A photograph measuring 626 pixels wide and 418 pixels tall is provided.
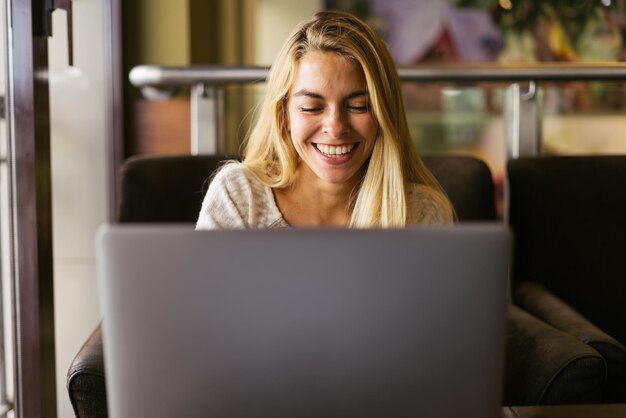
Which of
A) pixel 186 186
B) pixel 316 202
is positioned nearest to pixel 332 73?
pixel 316 202

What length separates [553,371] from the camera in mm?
1393

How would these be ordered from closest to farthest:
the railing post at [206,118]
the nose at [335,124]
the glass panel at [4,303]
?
1. the nose at [335,124]
2. the glass panel at [4,303]
3. the railing post at [206,118]

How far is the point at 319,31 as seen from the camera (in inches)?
59.7

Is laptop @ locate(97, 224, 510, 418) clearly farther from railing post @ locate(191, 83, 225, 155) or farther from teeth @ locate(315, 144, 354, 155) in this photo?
railing post @ locate(191, 83, 225, 155)

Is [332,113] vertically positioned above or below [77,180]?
above

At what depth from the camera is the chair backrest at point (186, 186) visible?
1.77 m

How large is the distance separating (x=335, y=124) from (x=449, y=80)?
24.6 inches

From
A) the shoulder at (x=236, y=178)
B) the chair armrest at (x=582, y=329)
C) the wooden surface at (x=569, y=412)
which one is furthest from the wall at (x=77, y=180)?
the wooden surface at (x=569, y=412)

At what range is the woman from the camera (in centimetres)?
148


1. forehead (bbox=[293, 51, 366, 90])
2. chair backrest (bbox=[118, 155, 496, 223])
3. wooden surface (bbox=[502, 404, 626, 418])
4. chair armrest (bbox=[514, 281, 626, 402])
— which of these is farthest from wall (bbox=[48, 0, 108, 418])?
wooden surface (bbox=[502, 404, 626, 418])

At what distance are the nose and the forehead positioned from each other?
48 mm

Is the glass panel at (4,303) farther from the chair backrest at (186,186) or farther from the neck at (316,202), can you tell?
the neck at (316,202)

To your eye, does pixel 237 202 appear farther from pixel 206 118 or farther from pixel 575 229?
pixel 575 229

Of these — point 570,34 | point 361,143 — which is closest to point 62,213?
point 361,143
